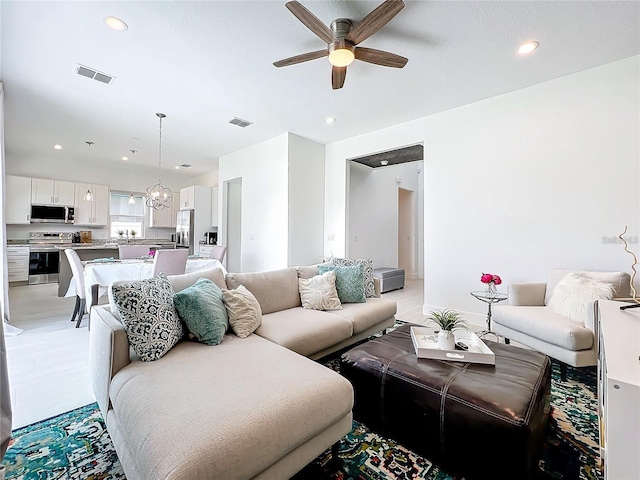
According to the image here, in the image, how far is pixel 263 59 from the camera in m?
2.81

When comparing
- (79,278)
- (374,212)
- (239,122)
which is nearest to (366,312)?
(79,278)

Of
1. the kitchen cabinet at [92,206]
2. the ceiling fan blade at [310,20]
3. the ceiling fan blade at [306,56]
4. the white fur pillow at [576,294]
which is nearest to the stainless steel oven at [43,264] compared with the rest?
the kitchen cabinet at [92,206]

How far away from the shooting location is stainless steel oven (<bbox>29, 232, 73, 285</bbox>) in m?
6.00

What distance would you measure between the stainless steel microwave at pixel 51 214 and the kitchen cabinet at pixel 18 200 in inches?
3.8

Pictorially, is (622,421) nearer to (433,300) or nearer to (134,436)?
(134,436)

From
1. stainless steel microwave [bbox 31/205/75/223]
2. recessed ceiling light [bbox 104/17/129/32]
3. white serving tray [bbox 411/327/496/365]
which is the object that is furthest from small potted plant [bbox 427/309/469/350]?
stainless steel microwave [bbox 31/205/75/223]

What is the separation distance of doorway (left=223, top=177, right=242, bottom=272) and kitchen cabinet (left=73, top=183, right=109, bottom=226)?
3.28 meters

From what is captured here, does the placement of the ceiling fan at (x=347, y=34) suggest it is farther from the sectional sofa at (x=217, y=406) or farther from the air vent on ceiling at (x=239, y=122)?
the sectional sofa at (x=217, y=406)

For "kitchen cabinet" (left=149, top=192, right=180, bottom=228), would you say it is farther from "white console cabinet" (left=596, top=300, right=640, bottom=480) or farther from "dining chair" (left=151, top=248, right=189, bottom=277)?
"white console cabinet" (left=596, top=300, right=640, bottom=480)

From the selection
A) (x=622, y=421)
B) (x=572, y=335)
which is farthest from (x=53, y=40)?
(x=572, y=335)

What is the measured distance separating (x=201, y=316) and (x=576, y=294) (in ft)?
9.69

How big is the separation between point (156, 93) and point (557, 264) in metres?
5.10

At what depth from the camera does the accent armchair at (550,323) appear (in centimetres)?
204

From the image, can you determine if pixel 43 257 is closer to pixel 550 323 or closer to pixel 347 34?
pixel 347 34
